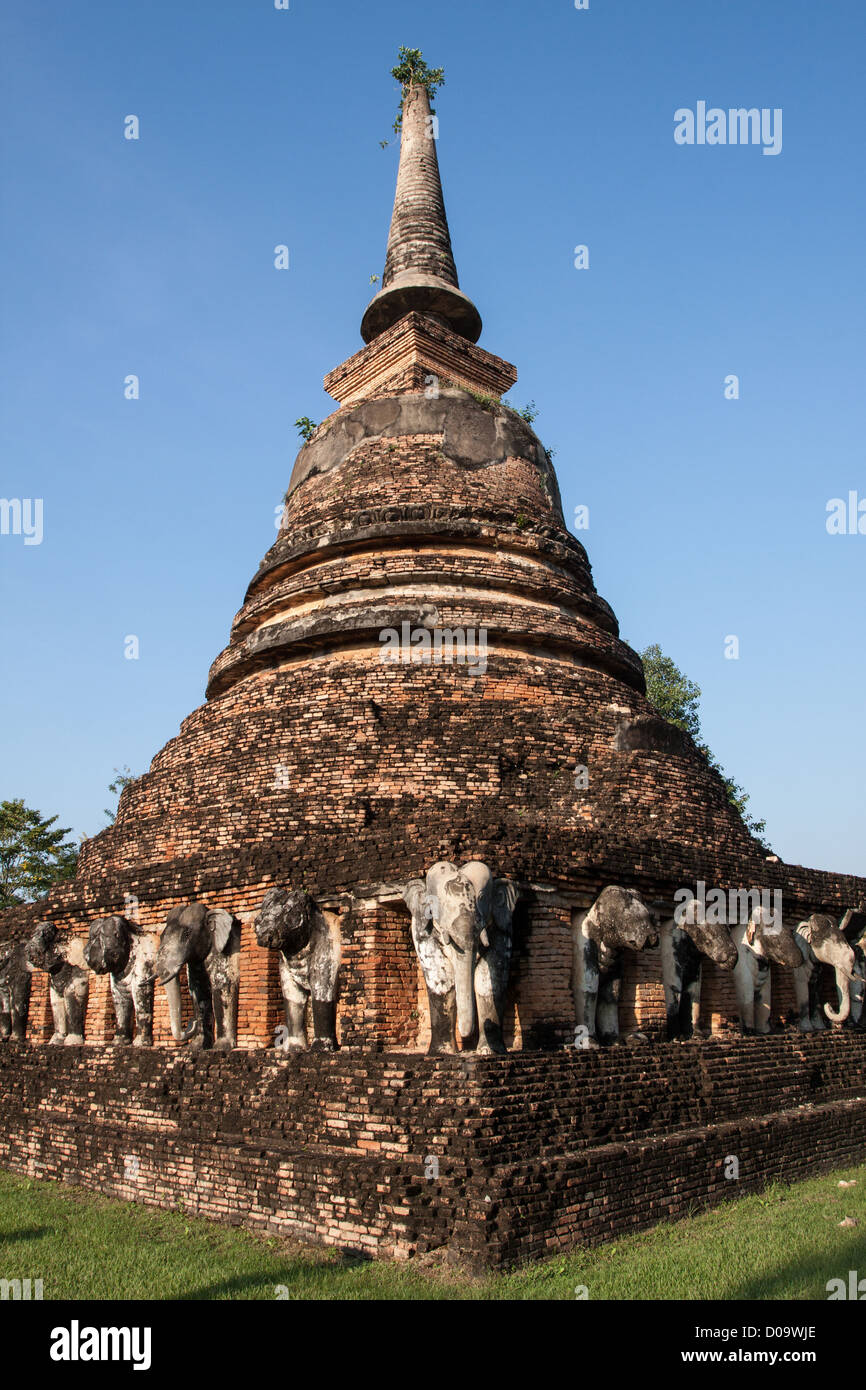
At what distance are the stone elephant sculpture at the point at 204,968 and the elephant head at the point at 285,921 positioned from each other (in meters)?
0.82

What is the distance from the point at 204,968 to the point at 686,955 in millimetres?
4247

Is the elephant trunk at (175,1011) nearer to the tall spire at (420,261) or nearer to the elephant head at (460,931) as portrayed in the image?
the elephant head at (460,931)

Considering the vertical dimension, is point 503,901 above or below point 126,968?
above

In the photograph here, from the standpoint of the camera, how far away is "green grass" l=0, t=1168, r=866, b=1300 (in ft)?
16.9

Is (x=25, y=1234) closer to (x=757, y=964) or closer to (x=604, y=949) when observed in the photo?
(x=604, y=949)

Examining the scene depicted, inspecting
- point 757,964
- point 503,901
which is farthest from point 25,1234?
point 757,964

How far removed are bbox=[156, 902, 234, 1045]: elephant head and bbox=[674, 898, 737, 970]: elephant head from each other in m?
4.06

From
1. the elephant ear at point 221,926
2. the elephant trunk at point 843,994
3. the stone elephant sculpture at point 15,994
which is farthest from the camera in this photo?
the stone elephant sculpture at point 15,994

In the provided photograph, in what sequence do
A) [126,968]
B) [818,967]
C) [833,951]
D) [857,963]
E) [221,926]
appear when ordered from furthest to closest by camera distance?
[857,963] < [818,967] < [833,951] < [126,968] < [221,926]

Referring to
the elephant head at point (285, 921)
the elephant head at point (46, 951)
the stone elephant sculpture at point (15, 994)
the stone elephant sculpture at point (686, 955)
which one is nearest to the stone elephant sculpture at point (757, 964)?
the stone elephant sculpture at point (686, 955)

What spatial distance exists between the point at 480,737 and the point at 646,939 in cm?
334


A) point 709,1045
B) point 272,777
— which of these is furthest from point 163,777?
point 709,1045

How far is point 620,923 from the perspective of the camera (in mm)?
7793

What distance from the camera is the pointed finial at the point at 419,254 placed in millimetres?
18672
